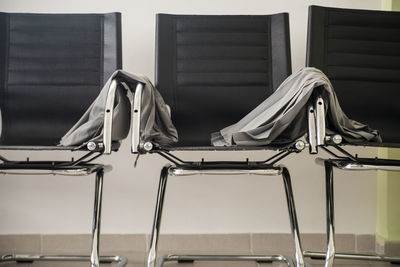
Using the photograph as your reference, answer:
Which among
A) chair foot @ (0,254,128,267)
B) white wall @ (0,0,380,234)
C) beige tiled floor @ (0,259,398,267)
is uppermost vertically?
white wall @ (0,0,380,234)

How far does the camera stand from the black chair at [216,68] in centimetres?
164

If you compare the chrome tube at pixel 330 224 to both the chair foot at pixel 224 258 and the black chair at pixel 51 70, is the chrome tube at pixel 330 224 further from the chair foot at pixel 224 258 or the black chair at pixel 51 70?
the black chair at pixel 51 70

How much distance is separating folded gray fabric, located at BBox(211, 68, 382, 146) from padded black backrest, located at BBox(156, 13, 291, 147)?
1.11 ft

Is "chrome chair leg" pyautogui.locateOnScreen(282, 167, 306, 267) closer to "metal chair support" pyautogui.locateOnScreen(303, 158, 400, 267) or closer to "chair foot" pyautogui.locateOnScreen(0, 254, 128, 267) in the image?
"metal chair support" pyautogui.locateOnScreen(303, 158, 400, 267)

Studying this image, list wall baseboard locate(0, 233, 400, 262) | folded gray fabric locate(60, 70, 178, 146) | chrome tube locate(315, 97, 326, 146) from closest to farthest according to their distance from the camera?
chrome tube locate(315, 97, 326, 146) → folded gray fabric locate(60, 70, 178, 146) → wall baseboard locate(0, 233, 400, 262)

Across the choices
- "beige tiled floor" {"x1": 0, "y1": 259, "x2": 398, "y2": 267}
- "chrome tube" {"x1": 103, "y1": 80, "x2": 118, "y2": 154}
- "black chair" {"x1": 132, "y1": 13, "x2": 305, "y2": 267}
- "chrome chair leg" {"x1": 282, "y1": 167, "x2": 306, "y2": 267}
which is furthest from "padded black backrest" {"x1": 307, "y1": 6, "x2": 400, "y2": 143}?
"chrome tube" {"x1": 103, "y1": 80, "x2": 118, "y2": 154}

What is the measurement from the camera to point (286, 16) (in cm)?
169

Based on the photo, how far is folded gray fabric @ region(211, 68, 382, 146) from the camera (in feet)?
3.90

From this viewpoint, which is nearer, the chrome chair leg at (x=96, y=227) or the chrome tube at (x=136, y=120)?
the chrome tube at (x=136, y=120)

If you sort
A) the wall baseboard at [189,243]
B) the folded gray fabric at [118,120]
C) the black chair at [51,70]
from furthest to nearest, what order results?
the wall baseboard at [189,243]
the black chair at [51,70]
the folded gray fabric at [118,120]

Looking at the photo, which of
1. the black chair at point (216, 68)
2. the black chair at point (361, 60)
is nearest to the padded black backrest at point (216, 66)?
the black chair at point (216, 68)

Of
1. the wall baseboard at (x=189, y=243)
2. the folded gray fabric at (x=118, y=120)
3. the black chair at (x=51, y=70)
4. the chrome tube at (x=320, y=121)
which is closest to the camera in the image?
the chrome tube at (x=320, y=121)

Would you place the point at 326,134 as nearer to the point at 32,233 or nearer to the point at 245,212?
the point at 245,212

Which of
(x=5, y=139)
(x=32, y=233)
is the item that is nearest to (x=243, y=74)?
(x=5, y=139)
